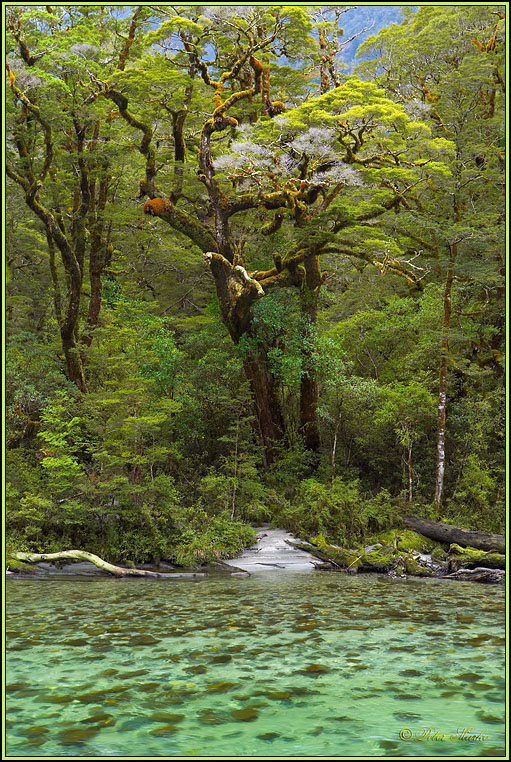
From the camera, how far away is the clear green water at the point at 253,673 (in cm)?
470

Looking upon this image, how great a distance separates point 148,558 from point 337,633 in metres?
7.55

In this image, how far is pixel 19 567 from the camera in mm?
13414

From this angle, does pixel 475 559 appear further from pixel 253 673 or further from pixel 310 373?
pixel 253 673

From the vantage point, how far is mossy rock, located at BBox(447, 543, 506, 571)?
43.1 ft

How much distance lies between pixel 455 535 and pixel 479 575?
153cm

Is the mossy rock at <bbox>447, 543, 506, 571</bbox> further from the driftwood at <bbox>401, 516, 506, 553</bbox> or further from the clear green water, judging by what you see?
the clear green water

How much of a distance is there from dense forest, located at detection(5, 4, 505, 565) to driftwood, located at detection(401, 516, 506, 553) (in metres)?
0.91

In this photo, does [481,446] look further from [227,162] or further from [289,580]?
[227,162]

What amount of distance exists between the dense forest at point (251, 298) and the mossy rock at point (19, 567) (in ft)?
2.71

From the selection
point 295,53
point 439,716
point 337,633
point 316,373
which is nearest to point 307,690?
point 439,716

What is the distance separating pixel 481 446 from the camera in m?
16.8

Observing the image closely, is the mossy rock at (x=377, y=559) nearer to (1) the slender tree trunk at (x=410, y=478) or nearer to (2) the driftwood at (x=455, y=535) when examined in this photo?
(2) the driftwood at (x=455, y=535)

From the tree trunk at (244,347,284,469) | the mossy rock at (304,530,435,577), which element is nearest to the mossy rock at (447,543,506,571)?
the mossy rock at (304,530,435,577)

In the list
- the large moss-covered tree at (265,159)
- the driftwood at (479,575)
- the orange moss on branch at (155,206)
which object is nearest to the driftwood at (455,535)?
the driftwood at (479,575)
